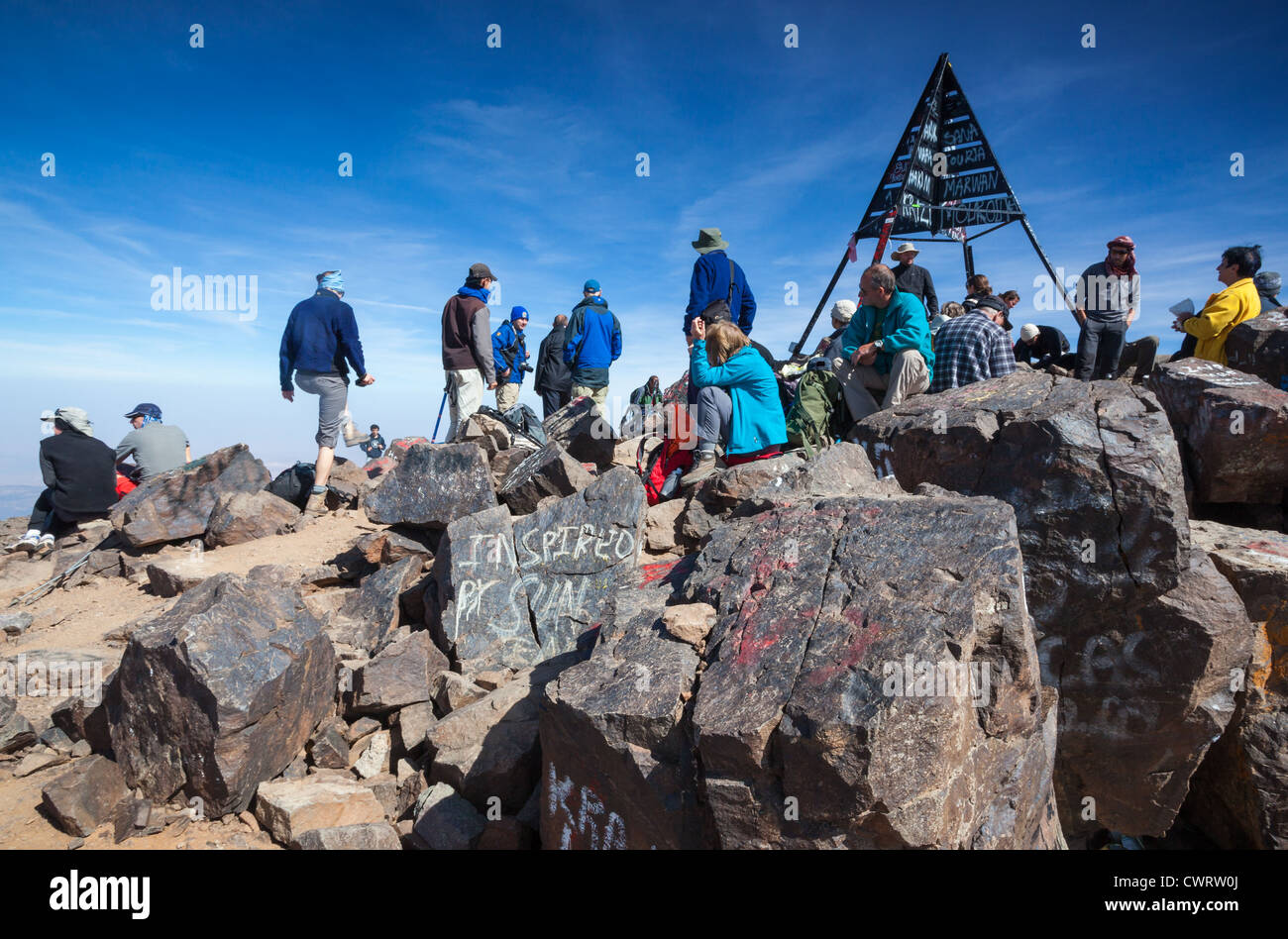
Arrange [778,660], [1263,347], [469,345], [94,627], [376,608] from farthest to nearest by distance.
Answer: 1. [469,345]
2. [1263,347]
3. [94,627]
4. [376,608]
5. [778,660]

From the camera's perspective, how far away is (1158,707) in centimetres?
401

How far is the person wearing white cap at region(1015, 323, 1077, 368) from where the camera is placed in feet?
33.9

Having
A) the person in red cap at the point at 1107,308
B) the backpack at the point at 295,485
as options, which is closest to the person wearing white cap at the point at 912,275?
the person in red cap at the point at 1107,308

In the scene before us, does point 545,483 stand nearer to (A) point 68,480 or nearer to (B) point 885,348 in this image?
(B) point 885,348

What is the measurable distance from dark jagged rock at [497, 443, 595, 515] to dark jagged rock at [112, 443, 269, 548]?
13.3 feet

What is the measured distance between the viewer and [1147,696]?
4.00 meters

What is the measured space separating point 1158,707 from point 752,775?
2975 millimetres

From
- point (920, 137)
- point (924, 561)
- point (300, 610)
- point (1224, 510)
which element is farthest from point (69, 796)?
point (920, 137)

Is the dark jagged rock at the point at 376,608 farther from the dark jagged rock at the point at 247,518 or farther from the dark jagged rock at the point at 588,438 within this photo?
the dark jagged rock at the point at 588,438

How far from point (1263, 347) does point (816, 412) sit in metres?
4.33

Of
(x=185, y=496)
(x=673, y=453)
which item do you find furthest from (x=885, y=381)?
(x=185, y=496)

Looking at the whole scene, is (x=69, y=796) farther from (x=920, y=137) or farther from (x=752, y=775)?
(x=920, y=137)

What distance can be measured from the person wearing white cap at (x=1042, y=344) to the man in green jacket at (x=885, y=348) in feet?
14.8

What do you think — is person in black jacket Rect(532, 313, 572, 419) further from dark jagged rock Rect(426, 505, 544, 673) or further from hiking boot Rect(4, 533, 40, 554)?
hiking boot Rect(4, 533, 40, 554)
